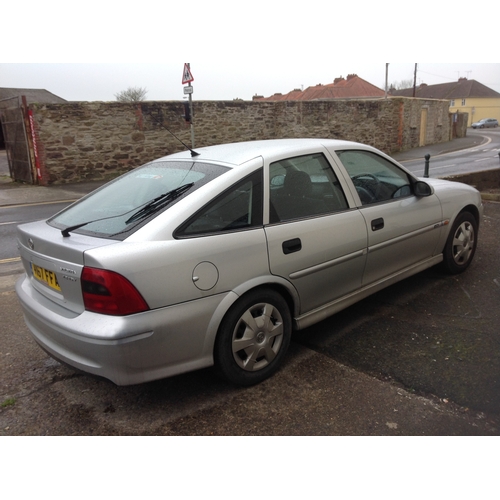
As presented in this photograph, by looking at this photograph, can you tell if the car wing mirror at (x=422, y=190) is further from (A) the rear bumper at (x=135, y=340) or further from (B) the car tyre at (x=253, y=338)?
(A) the rear bumper at (x=135, y=340)

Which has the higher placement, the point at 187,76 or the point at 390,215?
the point at 187,76

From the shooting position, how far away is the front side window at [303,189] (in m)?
3.27

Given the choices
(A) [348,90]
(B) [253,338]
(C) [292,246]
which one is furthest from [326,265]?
(A) [348,90]

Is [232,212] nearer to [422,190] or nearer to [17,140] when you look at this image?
[422,190]

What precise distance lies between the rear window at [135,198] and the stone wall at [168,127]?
7.13 m

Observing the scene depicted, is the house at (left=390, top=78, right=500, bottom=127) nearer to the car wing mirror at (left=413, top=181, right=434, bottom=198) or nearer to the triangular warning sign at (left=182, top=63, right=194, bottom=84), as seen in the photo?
the triangular warning sign at (left=182, top=63, right=194, bottom=84)

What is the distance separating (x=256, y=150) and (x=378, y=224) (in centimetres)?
121

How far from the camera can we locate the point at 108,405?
2.97 metres

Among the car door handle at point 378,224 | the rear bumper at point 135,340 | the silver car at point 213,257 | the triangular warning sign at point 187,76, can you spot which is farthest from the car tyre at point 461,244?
the triangular warning sign at point 187,76

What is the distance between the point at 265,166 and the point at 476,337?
7.02 feet

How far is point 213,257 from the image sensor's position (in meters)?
2.76

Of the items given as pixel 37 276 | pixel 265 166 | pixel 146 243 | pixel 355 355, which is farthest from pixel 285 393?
pixel 37 276

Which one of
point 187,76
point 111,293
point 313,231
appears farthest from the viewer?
point 187,76

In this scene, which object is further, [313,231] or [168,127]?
[168,127]
